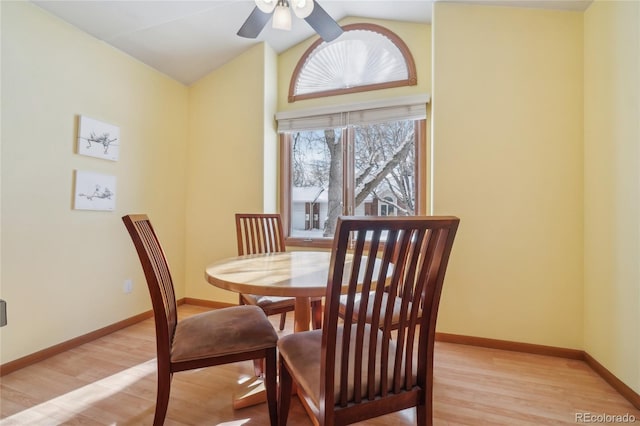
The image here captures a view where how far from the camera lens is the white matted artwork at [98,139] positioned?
2.25 m

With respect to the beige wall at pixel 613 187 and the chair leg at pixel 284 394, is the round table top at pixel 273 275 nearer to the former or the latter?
the chair leg at pixel 284 394

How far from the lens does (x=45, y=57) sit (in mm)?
2029

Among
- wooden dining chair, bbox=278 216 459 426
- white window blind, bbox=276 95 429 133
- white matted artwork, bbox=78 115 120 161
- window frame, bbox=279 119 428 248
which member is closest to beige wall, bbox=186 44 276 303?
window frame, bbox=279 119 428 248

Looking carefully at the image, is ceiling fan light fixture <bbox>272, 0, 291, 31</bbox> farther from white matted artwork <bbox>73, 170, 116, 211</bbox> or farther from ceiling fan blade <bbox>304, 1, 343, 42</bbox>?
white matted artwork <bbox>73, 170, 116, 211</bbox>

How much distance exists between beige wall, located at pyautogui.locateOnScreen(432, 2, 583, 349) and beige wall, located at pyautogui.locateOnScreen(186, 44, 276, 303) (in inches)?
63.2

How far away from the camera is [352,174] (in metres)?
2.98

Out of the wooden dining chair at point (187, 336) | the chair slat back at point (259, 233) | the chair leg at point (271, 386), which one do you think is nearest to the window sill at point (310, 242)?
the chair slat back at point (259, 233)

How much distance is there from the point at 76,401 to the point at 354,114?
2.88 metres

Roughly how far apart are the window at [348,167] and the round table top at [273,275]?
124 cm

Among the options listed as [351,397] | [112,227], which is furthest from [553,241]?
[112,227]

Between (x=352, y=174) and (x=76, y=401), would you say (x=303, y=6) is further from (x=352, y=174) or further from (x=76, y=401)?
(x=76, y=401)

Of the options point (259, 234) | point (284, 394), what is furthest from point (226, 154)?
point (284, 394)

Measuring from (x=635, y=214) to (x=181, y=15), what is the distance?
3314mm

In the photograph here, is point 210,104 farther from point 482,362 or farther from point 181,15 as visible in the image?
point 482,362
